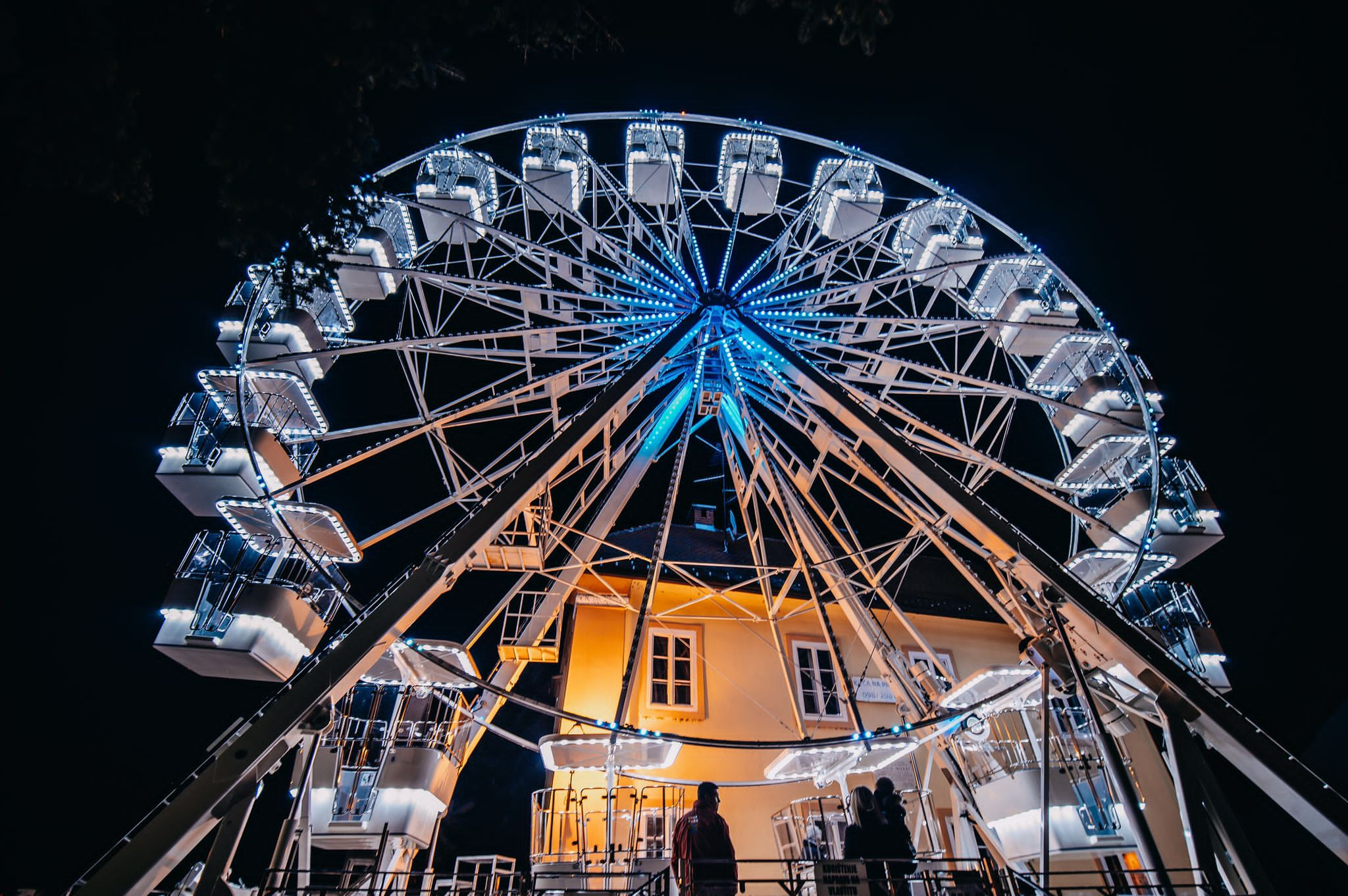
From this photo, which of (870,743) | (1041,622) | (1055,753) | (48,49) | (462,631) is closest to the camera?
(48,49)

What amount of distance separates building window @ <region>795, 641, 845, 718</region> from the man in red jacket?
9518mm

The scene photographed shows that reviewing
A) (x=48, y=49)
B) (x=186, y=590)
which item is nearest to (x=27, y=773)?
(x=186, y=590)

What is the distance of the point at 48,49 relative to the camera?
212 inches

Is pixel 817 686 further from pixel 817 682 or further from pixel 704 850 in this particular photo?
pixel 704 850

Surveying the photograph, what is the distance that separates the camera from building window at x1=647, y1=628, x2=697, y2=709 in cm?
1498

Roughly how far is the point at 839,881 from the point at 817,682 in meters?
11.1

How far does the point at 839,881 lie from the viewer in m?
5.33

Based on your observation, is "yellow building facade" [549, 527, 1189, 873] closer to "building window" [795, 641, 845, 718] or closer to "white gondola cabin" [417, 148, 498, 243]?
"building window" [795, 641, 845, 718]

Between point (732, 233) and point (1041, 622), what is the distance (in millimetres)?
9020

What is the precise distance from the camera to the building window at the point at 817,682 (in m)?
15.7

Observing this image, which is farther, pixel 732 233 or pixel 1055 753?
pixel 732 233

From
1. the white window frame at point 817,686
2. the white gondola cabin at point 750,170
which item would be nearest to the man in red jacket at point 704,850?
the white window frame at point 817,686

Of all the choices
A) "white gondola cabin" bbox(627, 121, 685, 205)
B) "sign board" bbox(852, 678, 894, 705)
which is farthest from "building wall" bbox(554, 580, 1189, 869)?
"white gondola cabin" bbox(627, 121, 685, 205)

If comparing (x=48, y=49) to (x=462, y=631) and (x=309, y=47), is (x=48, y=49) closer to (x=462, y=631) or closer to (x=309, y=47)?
(x=309, y=47)
